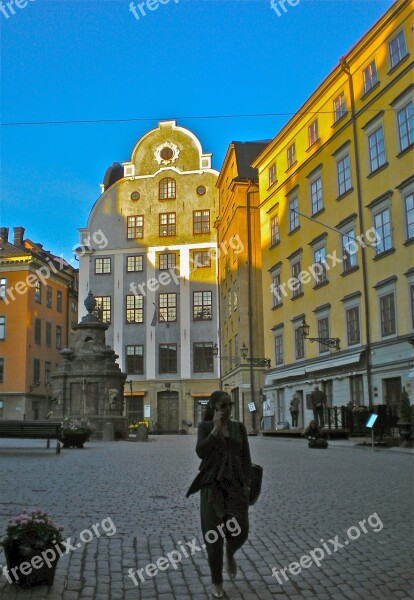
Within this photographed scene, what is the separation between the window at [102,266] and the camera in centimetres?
6634

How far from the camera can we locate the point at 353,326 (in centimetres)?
3344

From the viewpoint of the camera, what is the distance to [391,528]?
8461 millimetres

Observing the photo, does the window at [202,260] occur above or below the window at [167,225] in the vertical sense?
below

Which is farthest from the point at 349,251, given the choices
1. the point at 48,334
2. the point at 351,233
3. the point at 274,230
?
the point at 48,334

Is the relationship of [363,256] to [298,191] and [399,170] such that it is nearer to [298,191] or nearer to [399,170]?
[399,170]

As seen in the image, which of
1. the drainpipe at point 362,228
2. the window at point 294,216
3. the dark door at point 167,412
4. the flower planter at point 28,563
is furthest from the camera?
the dark door at point 167,412

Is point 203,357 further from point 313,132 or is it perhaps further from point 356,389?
point 356,389

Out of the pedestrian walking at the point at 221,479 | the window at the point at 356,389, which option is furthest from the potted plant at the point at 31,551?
the window at the point at 356,389

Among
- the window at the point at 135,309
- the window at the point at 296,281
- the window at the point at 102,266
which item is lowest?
the window at the point at 296,281

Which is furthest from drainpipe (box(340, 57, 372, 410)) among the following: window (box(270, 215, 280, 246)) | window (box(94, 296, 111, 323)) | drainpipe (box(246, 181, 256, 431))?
window (box(94, 296, 111, 323))

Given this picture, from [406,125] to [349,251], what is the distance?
693 centimetres

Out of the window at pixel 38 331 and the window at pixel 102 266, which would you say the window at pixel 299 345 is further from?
the window at pixel 38 331

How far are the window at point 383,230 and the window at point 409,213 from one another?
1454mm

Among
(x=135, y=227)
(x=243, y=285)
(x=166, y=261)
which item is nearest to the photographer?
(x=243, y=285)
